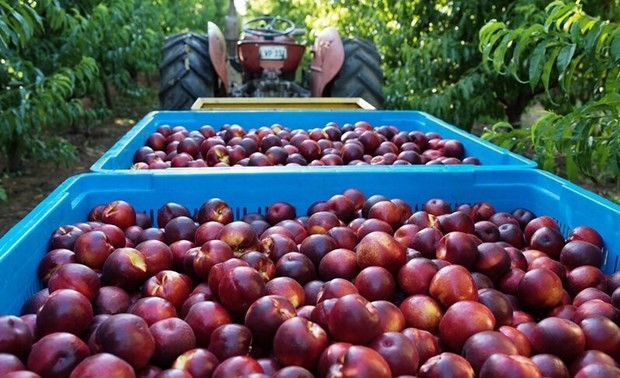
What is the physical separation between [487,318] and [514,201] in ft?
3.79

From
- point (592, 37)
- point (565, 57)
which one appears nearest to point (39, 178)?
point (565, 57)

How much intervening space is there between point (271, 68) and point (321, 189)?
375 centimetres

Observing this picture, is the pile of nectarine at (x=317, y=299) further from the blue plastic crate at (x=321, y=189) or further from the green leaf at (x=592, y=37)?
the green leaf at (x=592, y=37)

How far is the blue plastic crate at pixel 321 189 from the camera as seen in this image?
2350 mm

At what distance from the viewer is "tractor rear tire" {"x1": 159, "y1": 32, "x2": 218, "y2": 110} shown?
20.0 feet

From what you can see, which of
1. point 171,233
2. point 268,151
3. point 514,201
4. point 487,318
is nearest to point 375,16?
point 268,151

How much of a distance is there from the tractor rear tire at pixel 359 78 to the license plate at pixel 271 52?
598 millimetres

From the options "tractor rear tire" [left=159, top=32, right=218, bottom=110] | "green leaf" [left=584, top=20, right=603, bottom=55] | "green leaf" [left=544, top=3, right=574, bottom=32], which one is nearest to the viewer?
"green leaf" [left=584, top=20, right=603, bottom=55]

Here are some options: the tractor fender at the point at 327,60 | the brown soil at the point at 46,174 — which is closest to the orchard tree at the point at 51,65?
the brown soil at the point at 46,174

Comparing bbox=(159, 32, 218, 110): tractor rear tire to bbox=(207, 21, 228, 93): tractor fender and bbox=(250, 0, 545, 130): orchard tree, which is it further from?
bbox=(250, 0, 545, 130): orchard tree

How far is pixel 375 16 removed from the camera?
310 inches

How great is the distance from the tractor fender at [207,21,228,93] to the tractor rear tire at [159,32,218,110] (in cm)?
15

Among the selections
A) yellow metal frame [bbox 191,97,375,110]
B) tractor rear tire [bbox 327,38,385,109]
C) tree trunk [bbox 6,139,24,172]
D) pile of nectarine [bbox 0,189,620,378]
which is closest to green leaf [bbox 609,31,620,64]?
pile of nectarine [bbox 0,189,620,378]

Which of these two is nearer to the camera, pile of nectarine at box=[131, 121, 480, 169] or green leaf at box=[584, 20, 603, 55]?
A: green leaf at box=[584, 20, 603, 55]
